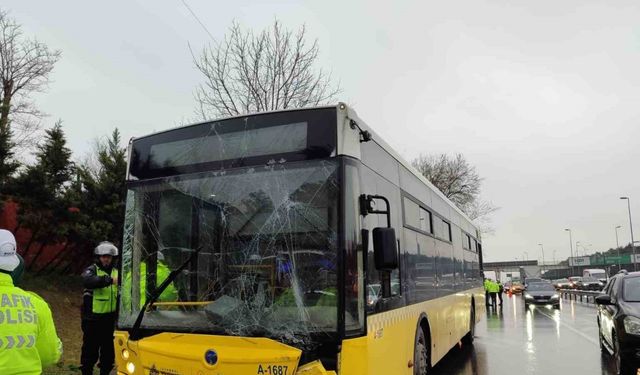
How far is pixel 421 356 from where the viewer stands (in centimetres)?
660

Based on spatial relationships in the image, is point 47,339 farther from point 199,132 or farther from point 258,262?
point 199,132

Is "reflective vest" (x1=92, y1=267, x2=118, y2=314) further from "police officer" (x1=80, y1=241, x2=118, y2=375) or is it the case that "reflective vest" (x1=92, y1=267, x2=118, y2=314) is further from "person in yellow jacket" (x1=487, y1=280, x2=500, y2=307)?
"person in yellow jacket" (x1=487, y1=280, x2=500, y2=307)

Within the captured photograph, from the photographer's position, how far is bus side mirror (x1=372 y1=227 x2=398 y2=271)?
4.21 metres

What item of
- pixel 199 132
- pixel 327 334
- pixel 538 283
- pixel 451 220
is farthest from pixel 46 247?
pixel 538 283

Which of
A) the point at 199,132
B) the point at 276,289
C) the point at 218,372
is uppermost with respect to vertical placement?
the point at 199,132

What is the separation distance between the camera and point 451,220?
1059 cm

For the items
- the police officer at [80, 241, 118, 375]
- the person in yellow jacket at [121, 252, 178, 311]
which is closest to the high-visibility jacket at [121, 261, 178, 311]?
the person in yellow jacket at [121, 252, 178, 311]

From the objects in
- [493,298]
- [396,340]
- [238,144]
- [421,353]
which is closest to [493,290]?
[493,298]

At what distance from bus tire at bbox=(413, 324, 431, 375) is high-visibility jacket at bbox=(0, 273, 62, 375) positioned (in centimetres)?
424

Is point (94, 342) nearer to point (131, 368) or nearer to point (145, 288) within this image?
point (131, 368)

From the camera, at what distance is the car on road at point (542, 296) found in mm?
27781

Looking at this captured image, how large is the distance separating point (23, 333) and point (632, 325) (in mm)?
7909

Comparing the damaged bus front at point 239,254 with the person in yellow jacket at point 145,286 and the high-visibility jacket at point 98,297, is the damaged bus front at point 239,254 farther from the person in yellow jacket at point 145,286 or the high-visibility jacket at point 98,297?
the high-visibility jacket at point 98,297

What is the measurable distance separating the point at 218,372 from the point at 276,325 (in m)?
0.63
